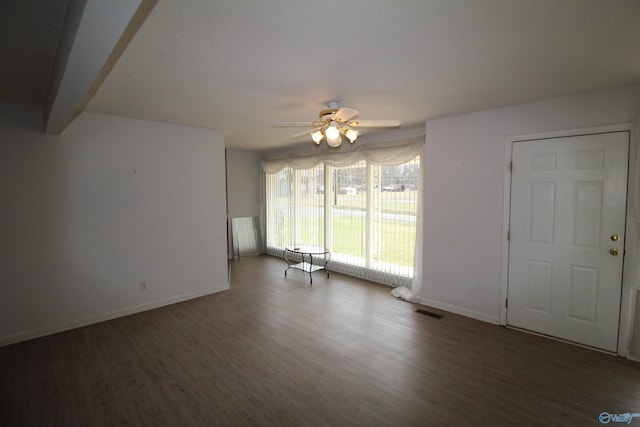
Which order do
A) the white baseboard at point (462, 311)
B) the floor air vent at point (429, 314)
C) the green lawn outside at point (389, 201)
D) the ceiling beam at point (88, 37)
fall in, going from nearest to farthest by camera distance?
the ceiling beam at point (88, 37), the white baseboard at point (462, 311), the floor air vent at point (429, 314), the green lawn outside at point (389, 201)

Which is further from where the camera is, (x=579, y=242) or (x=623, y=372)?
(x=579, y=242)

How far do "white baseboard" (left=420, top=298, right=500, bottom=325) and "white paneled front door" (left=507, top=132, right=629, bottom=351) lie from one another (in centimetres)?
19

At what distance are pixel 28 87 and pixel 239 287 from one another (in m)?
3.49

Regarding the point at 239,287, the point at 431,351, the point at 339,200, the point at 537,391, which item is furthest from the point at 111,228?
the point at 537,391

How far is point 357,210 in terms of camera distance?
209 inches

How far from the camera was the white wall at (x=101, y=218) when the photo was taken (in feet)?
10.3

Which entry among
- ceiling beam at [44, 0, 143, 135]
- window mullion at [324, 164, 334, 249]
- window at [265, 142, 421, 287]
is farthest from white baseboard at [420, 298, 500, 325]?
ceiling beam at [44, 0, 143, 135]

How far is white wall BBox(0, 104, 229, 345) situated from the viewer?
313cm

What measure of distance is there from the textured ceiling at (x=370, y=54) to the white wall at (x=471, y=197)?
9.7 inches

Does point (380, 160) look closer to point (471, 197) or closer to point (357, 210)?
point (357, 210)

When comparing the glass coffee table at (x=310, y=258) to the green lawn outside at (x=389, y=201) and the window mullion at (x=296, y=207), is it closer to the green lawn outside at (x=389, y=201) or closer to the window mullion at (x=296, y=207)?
the window mullion at (x=296, y=207)

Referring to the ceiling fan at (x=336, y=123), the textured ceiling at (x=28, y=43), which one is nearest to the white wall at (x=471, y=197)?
the ceiling fan at (x=336, y=123)

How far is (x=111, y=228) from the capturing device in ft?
12.0

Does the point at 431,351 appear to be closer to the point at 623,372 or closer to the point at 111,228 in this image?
the point at 623,372
